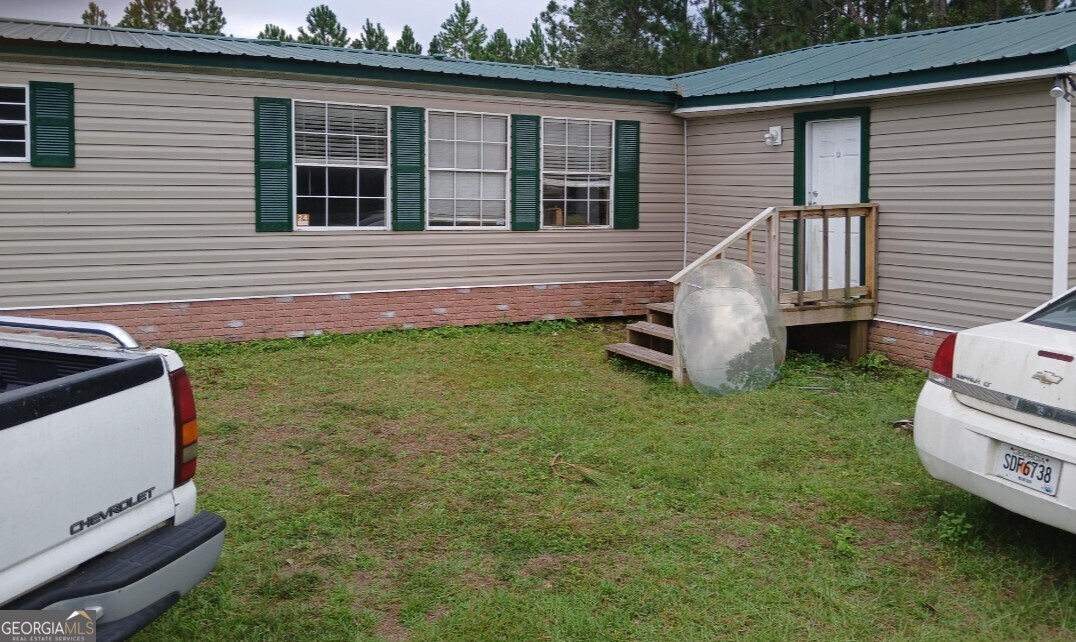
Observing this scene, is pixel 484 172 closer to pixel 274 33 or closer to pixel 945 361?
pixel 945 361

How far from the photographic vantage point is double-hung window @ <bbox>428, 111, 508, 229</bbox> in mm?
10891

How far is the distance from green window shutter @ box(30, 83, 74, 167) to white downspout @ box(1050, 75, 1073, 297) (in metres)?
8.68

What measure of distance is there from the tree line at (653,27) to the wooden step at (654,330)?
12264 mm

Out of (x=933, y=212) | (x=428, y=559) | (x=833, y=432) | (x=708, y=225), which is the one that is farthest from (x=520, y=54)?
(x=428, y=559)

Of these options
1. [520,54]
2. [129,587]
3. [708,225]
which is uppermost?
[520,54]

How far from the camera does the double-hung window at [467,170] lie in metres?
10.9

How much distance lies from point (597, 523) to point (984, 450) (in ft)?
6.42

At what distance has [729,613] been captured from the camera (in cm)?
406

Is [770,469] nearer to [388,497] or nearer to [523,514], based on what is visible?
[523,514]

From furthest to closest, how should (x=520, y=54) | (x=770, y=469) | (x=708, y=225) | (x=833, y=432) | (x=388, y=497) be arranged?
(x=520, y=54), (x=708, y=225), (x=833, y=432), (x=770, y=469), (x=388, y=497)

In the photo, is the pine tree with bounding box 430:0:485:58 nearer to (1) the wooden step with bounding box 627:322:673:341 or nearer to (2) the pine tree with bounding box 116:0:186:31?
(2) the pine tree with bounding box 116:0:186:31

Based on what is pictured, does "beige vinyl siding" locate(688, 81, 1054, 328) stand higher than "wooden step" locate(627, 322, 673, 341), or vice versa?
"beige vinyl siding" locate(688, 81, 1054, 328)

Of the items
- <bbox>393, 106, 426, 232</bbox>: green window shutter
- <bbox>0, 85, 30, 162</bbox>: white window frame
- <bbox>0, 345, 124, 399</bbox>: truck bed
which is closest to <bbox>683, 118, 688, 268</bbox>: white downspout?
<bbox>393, 106, 426, 232</bbox>: green window shutter

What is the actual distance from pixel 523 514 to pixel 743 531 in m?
1.20
